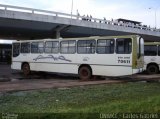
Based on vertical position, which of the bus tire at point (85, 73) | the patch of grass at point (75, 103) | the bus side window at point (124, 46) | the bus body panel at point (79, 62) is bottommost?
the patch of grass at point (75, 103)

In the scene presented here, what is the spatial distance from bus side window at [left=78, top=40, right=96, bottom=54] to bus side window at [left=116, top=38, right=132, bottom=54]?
173cm

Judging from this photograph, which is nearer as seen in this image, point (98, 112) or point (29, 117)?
point (29, 117)

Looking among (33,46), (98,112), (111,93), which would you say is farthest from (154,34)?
(98,112)

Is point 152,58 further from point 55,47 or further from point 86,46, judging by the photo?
point 55,47

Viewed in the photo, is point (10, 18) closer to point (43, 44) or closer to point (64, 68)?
point (43, 44)

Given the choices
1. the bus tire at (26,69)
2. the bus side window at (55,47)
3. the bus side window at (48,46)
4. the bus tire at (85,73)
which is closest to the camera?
the bus tire at (85,73)

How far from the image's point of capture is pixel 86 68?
21.7 metres

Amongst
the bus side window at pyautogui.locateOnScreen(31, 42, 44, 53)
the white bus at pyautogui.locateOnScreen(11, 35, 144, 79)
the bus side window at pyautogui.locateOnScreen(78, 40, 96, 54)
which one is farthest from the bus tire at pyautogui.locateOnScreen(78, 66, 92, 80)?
the bus side window at pyautogui.locateOnScreen(31, 42, 44, 53)

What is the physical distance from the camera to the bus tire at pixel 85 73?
2155 centimetres

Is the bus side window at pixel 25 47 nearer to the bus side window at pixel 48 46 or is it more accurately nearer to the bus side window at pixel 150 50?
the bus side window at pixel 48 46

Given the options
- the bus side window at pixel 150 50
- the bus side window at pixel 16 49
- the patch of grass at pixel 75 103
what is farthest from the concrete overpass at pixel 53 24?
the patch of grass at pixel 75 103

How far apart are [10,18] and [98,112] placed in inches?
1055

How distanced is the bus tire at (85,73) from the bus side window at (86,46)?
988 mm

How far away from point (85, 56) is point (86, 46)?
2.00ft
